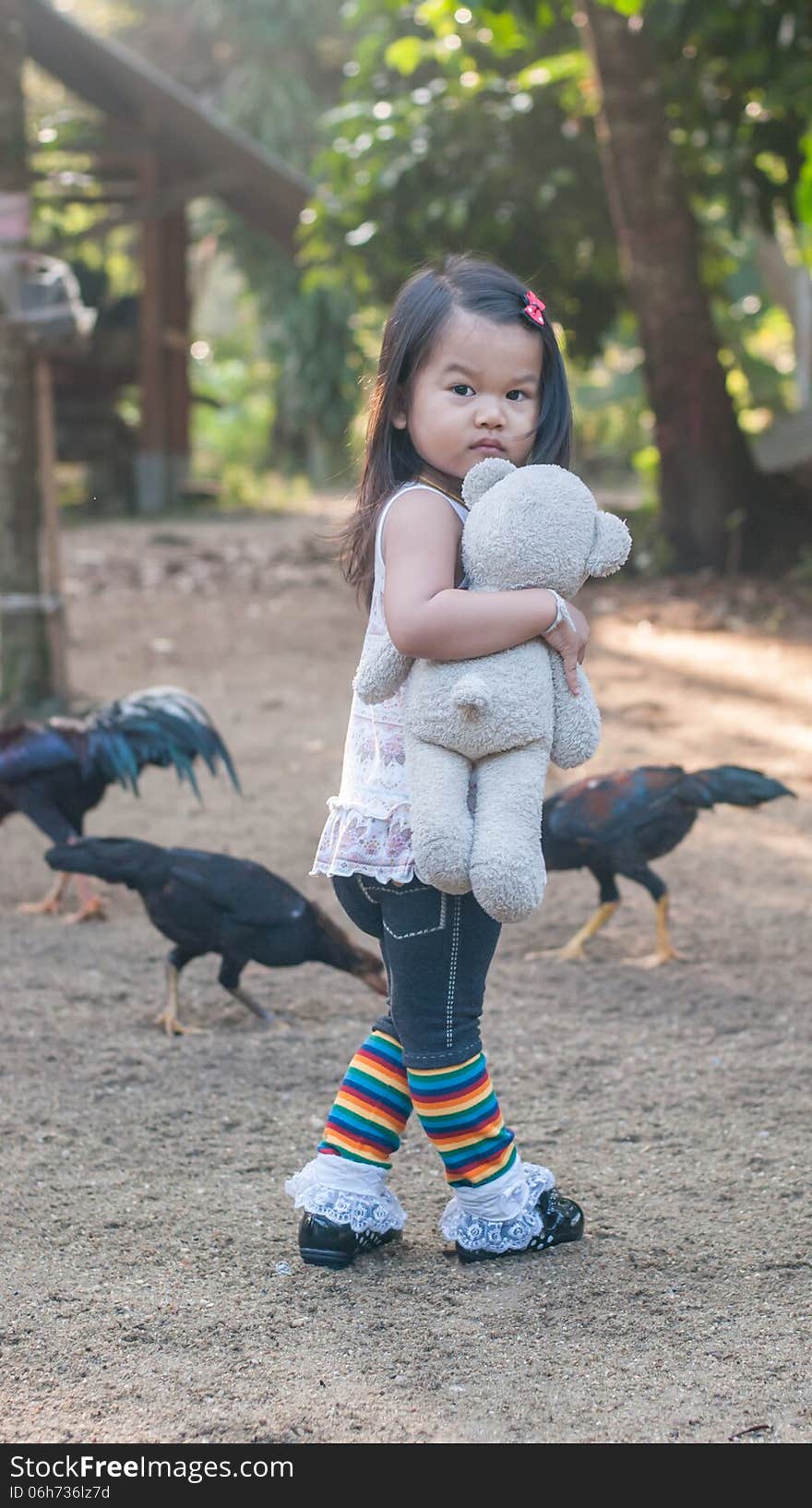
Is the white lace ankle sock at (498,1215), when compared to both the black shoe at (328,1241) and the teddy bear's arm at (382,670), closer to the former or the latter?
the black shoe at (328,1241)

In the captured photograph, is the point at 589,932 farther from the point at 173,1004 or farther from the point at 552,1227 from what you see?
the point at 552,1227

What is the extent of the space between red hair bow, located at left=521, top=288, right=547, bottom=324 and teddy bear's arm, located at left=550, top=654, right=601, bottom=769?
1.79 feet

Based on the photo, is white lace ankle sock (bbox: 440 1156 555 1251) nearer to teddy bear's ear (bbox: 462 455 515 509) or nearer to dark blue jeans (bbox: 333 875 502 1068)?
dark blue jeans (bbox: 333 875 502 1068)

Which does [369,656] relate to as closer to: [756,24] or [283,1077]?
[283,1077]

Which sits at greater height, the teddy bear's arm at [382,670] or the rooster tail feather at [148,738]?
the teddy bear's arm at [382,670]

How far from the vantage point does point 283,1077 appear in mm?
3752

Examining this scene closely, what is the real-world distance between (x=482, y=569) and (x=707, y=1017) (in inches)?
78.3

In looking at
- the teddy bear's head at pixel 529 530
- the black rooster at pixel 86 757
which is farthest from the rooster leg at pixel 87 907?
the teddy bear's head at pixel 529 530

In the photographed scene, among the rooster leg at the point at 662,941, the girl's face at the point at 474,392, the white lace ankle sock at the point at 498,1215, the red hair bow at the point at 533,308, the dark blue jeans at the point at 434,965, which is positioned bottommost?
the rooster leg at the point at 662,941

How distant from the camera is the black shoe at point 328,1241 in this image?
109 inches

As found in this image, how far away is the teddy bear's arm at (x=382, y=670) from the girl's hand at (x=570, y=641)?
235mm

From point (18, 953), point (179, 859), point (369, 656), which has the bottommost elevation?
point (18, 953)

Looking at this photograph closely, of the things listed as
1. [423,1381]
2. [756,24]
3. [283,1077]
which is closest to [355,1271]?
[423,1381]
